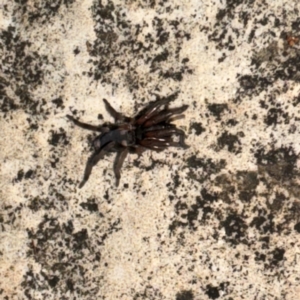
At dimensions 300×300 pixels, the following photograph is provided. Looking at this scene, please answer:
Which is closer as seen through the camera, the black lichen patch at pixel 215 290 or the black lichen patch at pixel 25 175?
the black lichen patch at pixel 215 290

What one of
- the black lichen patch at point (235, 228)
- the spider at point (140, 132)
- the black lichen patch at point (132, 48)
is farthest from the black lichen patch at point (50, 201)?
the black lichen patch at point (235, 228)

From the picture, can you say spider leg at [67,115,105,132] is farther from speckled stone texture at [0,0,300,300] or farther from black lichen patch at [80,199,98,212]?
black lichen patch at [80,199,98,212]

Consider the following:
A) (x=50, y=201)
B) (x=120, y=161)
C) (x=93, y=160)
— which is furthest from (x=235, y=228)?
(x=50, y=201)

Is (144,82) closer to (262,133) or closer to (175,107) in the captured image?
(175,107)

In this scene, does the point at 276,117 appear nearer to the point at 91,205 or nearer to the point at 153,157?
the point at 153,157

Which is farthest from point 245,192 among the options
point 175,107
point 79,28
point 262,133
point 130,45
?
point 79,28

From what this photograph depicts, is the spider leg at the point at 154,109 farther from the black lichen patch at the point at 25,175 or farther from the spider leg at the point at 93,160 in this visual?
the black lichen patch at the point at 25,175

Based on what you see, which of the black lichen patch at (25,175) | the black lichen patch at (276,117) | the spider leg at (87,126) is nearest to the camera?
the black lichen patch at (276,117)
